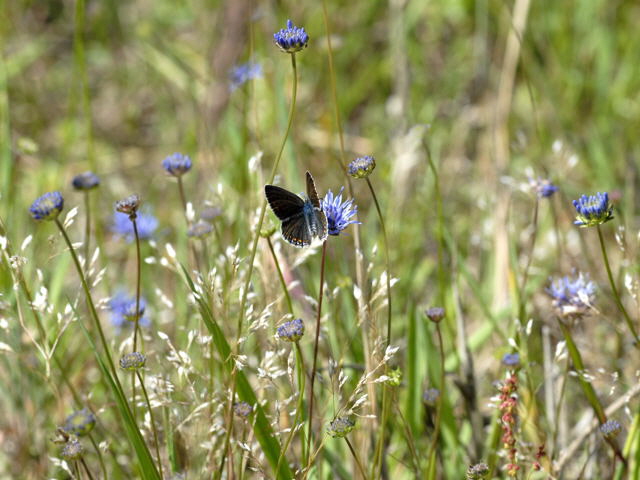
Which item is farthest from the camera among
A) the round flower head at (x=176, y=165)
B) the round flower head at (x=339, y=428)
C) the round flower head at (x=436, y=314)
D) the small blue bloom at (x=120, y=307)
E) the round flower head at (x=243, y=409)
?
the small blue bloom at (x=120, y=307)

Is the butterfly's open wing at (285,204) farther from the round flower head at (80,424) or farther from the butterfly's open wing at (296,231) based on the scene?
the round flower head at (80,424)

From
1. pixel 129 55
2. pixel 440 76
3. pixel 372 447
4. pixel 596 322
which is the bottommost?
pixel 372 447

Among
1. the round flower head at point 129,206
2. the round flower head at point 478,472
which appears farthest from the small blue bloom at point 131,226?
the round flower head at point 478,472

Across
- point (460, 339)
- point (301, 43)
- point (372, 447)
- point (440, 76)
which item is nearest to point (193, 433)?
point (372, 447)

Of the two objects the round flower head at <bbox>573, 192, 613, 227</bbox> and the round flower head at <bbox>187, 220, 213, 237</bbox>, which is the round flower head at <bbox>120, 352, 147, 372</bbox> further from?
the round flower head at <bbox>573, 192, 613, 227</bbox>

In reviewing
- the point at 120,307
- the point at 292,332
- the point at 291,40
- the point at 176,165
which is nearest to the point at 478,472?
the point at 292,332

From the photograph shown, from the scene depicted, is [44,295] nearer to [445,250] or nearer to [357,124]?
[445,250]
